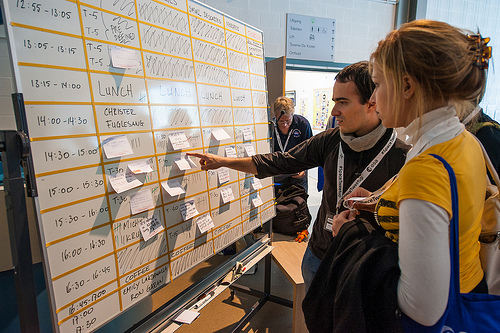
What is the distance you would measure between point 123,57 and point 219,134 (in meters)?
0.57

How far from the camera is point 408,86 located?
688 millimetres

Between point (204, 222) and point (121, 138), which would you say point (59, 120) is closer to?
point (121, 138)

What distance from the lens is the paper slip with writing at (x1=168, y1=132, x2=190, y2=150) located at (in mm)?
1152

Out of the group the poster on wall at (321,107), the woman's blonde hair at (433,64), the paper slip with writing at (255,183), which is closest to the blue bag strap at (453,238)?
the woman's blonde hair at (433,64)

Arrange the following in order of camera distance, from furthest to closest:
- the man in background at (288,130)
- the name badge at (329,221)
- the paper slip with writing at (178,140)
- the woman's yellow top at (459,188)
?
the man in background at (288,130), the name badge at (329,221), the paper slip with writing at (178,140), the woman's yellow top at (459,188)

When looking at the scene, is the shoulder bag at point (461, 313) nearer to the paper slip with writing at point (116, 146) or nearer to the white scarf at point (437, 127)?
the white scarf at point (437, 127)

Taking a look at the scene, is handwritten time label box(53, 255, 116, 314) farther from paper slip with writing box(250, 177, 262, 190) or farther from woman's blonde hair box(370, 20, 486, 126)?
woman's blonde hair box(370, 20, 486, 126)

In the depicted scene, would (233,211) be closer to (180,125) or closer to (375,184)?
(180,125)

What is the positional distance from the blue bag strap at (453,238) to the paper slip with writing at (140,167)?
0.93 metres

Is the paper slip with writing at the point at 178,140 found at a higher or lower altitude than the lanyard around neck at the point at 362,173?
higher

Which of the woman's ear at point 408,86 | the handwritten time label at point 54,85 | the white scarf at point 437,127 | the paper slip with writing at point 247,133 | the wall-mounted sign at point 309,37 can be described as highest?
the wall-mounted sign at point 309,37

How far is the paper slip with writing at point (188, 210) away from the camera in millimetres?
1219

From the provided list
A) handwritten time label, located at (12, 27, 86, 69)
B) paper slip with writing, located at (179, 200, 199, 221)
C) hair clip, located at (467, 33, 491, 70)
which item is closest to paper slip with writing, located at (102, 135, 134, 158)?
handwritten time label, located at (12, 27, 86, 69)

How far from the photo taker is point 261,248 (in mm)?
1848
